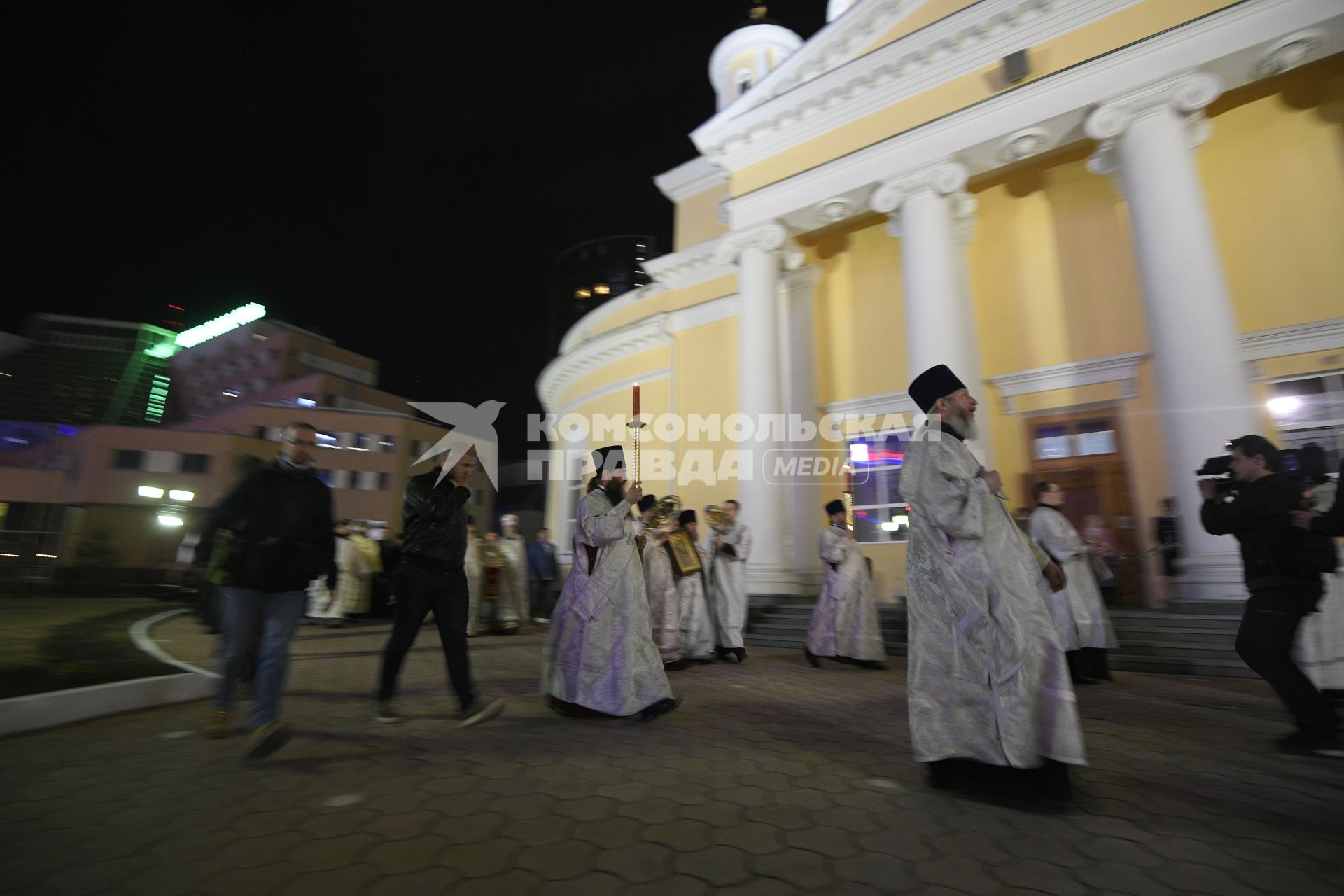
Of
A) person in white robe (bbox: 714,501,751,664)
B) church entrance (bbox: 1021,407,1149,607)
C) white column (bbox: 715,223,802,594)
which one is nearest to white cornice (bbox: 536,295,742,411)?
white column (bbox: 715,223,802,594)

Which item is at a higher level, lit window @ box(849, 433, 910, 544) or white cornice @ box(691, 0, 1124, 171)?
white cornice @ box(691, 0, 1124, 171)

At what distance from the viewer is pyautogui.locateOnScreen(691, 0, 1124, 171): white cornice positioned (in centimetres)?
930

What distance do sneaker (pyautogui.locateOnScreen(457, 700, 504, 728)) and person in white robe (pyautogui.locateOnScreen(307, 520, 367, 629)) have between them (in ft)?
27.4

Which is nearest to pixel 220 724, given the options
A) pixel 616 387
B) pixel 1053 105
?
pixel 1053 105

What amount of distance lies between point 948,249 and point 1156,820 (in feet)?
29.3

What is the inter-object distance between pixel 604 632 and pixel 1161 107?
33.0 ft

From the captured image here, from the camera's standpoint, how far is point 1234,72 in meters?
8.19

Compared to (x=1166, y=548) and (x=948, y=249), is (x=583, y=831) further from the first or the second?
(x=948, y=249)

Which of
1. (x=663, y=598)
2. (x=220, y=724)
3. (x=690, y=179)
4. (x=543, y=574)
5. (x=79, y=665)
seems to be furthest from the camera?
(x=690, y=179)

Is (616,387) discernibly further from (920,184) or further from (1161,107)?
(1161,107)

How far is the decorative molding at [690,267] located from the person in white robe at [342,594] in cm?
927

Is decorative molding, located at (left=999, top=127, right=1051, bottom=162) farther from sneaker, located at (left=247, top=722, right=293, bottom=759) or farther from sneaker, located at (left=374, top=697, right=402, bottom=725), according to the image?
sneaker, located at (left=247, top=722, right=293, bottom=759)

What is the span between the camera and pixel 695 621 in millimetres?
7297

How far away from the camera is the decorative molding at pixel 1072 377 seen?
9.77 metres
